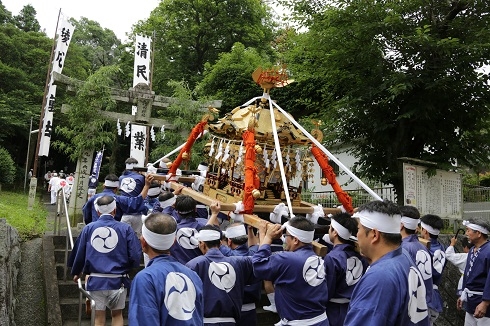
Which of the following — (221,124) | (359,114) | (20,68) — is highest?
(20,68)

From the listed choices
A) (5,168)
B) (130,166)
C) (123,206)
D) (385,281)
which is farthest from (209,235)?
(5,168)

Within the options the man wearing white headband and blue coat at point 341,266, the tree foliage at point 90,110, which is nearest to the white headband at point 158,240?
the man wearing white headband and blue coat at point 341,266

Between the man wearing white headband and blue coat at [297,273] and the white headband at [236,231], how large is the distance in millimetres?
509

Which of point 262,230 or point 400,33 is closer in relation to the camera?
point 262,230

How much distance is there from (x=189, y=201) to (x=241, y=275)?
1478 mm

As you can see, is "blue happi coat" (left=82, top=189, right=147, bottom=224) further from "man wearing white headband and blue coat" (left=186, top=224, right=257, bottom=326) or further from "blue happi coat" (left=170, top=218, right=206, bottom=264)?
"man wearing white headband and blue coat" (left=186, top=224, right=257, bottom=326)

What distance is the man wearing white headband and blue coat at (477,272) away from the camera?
536 cm

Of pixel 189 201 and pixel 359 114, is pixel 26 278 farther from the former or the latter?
pixel 359 114

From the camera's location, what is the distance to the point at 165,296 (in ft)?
8.41

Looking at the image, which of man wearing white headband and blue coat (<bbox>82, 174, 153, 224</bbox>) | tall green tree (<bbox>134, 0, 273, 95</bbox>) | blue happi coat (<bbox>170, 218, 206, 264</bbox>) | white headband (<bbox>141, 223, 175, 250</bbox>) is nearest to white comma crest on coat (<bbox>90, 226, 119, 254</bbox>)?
blue happi coat (<bbox>170, 218, 206, 264</bbox>)

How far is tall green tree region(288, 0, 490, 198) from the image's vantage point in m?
8.11

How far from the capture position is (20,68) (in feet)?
89.1

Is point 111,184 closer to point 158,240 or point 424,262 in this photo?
point 158,240

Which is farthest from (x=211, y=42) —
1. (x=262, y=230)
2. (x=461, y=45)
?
(x=262, y=230)
